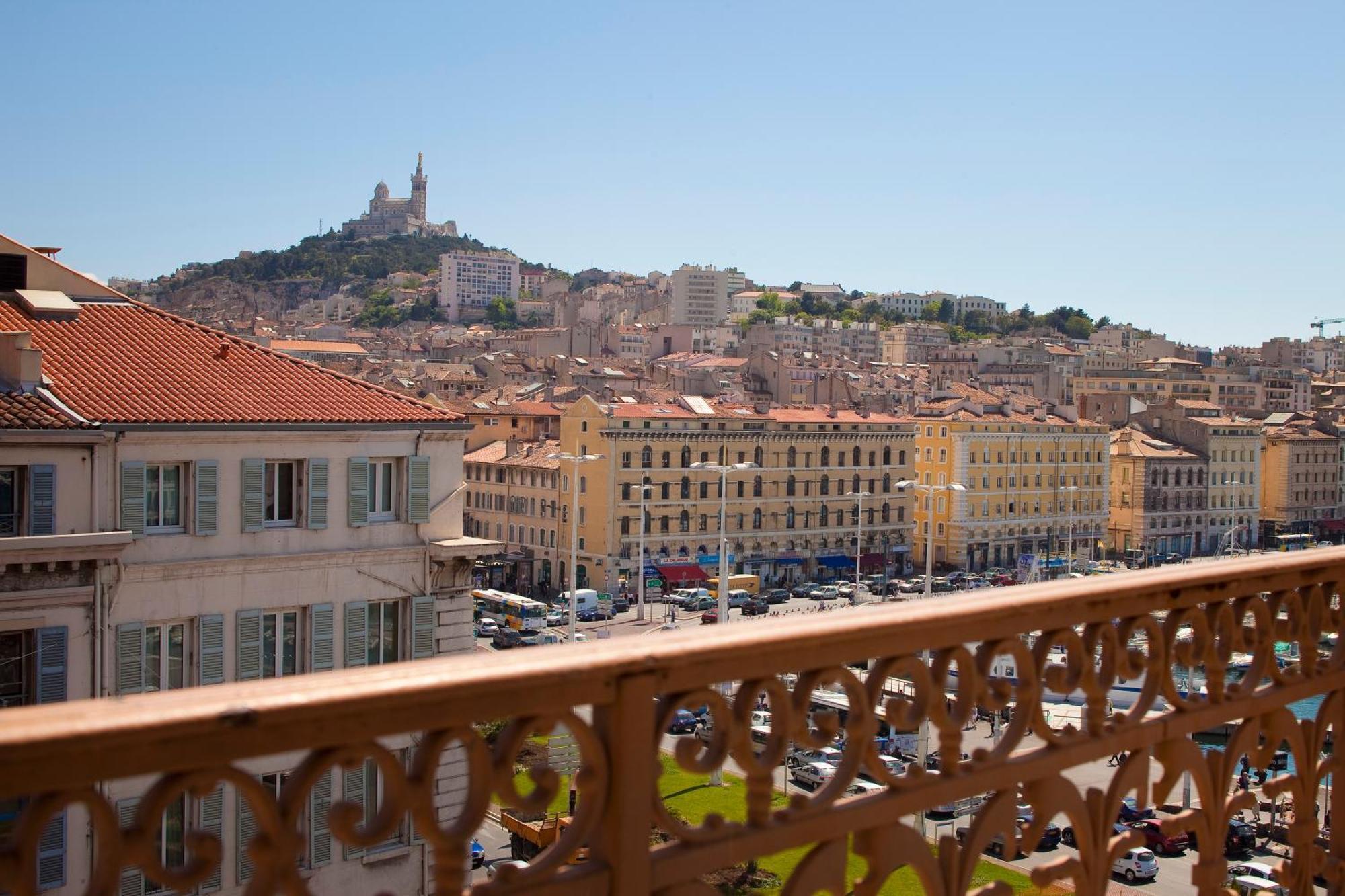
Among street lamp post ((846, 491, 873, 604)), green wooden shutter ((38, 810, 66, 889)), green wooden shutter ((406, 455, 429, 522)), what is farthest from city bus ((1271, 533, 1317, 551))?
green wooden shutter ((38, 810, 66, 889))

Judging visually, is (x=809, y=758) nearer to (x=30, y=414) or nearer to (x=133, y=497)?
(x=133, y=497)

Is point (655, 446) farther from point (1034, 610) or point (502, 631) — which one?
point (1034, 610)

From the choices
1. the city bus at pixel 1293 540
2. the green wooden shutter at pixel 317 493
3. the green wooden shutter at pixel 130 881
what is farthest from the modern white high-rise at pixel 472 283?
the green wooden shutter at pixel 130 881

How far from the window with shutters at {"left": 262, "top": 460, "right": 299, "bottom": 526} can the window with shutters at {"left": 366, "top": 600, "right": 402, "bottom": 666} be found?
1330 mm

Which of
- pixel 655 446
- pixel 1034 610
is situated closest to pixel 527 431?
pixel 655 446

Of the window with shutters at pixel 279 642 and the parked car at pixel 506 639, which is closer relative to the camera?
the window with shutters at pixel 279 642

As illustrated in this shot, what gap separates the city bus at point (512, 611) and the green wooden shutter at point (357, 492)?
30.3 m

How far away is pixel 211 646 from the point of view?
13.5m

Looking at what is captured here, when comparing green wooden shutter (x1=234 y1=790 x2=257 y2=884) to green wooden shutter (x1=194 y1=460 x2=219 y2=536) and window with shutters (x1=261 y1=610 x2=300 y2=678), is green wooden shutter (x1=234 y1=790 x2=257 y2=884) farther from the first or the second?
green wooden shutter (x1=194 y1=460 x2=219 y2=536)

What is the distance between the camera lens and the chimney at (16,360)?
500 inches

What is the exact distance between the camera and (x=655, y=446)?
53906 mm

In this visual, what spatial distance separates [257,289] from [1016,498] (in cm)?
15075

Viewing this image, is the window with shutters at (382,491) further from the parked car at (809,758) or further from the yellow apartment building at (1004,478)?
the yellow apartment building at (1004,478)

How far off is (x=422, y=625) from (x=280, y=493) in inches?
86.3
